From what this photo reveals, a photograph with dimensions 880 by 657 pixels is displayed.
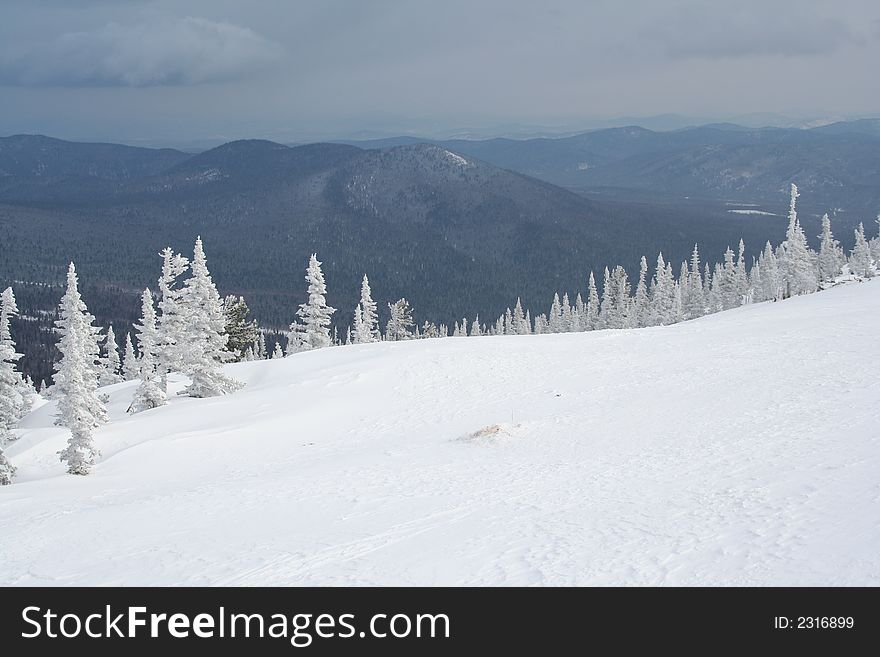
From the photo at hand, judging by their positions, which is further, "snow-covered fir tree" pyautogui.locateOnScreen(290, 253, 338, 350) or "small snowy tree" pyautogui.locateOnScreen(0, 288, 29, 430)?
"snow-covered fir tree" pyautogui.locateOnScreen(290, 253, 338, 350)

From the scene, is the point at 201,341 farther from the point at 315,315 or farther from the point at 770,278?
the point at 770,278

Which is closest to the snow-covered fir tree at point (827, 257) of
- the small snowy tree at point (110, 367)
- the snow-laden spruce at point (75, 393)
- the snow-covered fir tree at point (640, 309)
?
the snow-covered fir tree at point (640, 309)

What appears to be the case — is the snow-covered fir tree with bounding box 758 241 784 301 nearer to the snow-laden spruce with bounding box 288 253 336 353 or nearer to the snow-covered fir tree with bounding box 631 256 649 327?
the snow-covered fir tree with bounding box 631 256 649 327

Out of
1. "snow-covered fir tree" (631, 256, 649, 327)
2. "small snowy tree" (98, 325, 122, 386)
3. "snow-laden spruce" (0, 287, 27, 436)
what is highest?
"snow-laden spruce" (0, 287, 27, 436)

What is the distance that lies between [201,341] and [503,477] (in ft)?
85.7

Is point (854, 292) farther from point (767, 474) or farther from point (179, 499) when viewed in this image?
point (179, 499)

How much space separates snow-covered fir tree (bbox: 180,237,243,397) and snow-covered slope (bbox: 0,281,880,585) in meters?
3.03

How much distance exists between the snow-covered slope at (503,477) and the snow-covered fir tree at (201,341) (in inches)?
119

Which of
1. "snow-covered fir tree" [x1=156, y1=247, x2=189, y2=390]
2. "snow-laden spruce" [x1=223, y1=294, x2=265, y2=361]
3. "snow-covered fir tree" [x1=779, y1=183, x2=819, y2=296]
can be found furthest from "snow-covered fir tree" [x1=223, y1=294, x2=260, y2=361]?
"snow-covered fir tree" [x1=779, y1=183, x2=819, y2=296]

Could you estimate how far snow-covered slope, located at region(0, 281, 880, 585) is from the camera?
11695 millimetres

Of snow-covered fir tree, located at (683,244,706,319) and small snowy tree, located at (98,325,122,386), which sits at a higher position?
snow-covered fir tree, located at (683,244,706,319)

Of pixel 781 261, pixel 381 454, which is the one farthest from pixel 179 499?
pixel 781 261

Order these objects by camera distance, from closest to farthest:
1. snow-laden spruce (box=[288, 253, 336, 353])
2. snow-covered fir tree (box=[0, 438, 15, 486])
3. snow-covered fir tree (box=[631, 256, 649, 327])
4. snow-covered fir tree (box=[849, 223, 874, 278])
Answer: snow-covered fir tree (box=[0, 438, 15, 486])
snow-laden spruce (box=[288, 253, 336, 353])
snow-covered fir tree (box=[849, 223, 874, 278])
snow-covered fir tree (box=[631, 256, 649, 327])

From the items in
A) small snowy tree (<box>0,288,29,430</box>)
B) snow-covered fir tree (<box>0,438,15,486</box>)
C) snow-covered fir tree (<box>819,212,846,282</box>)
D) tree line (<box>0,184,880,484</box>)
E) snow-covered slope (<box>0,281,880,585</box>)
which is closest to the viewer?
snow-covered slope (<box>0,281,880,585</box>)
